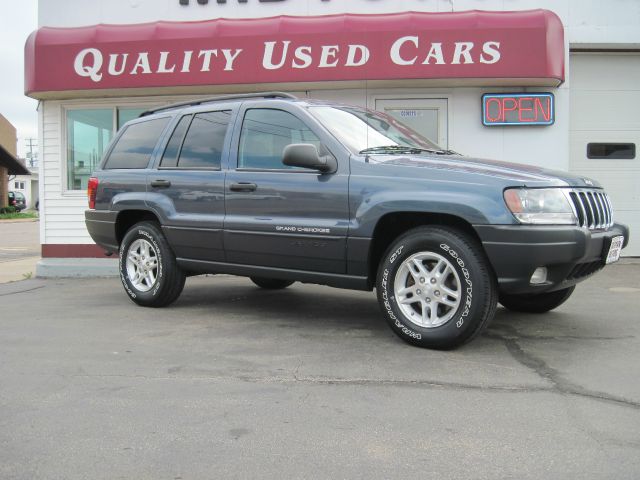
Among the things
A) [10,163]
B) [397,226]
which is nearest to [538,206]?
[397,226]

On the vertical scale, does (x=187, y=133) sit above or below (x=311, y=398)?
above

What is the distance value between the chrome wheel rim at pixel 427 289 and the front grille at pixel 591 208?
954 millimetres

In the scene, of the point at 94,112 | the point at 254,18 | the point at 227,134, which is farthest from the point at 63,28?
the point at 227,134

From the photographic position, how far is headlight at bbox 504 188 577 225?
4.16m

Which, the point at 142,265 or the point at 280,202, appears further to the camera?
the point at 142,265

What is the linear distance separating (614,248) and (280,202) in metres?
2.57

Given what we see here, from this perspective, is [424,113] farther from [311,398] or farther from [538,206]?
[311,398]

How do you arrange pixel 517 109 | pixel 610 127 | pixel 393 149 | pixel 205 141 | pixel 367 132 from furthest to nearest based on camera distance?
pixel 610 127 < pixel 517 109 < pixel 205 141 < pixel 367 132 < pixel 393 149

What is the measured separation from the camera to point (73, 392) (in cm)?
377

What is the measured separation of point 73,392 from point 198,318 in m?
2.15

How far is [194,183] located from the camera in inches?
228

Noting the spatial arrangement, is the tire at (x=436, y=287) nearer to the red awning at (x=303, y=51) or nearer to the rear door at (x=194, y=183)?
the rear door at (x=194, y=183)

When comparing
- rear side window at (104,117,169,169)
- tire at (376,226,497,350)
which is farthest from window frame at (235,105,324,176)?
rear side window at (104,117,169,169)

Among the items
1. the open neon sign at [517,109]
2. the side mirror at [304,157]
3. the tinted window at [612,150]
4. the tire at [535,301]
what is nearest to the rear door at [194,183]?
the side mirror at [304,157]
